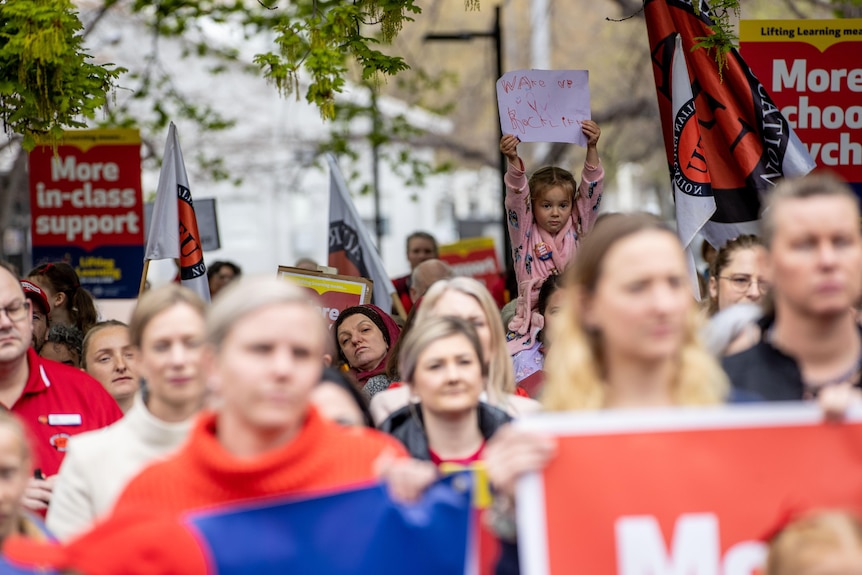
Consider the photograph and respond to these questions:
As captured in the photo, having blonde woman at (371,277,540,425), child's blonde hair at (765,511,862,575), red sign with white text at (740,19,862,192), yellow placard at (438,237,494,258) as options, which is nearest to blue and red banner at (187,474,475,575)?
child's blonde hair at (765,511,862,575)

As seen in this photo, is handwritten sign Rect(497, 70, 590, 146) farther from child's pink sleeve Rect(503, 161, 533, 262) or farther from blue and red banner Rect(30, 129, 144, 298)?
blue and red banner Rect(30, 129, 144, 298)

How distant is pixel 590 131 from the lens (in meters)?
7.79

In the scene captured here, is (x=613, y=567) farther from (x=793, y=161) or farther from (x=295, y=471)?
(x=793, y=161)

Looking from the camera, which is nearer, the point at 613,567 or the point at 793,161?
the point at 613,567

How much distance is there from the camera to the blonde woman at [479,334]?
16.0ft

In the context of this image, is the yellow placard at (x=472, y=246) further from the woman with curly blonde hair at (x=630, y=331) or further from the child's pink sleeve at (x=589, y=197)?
the woman with curly blonde hair at (x=630, y=331)

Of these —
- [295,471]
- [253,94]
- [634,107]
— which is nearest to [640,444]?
[295,471]

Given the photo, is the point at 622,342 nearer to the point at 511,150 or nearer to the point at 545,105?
the point at 511,150

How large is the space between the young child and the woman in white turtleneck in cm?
322

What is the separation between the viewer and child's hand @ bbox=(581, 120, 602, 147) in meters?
7.73

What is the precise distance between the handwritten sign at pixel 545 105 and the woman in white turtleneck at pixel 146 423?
3.88 metres

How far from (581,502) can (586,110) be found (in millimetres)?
5041

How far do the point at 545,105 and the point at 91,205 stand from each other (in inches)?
196

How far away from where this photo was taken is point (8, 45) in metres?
6.60
